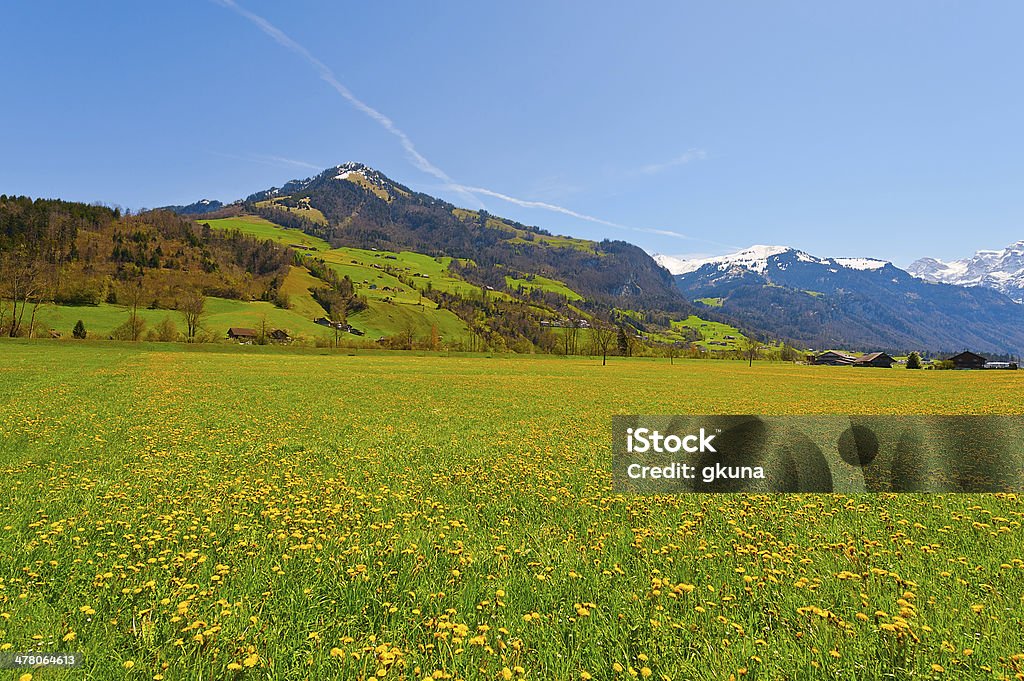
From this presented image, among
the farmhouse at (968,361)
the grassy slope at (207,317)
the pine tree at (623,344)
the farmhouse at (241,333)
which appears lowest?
the farmhouse at (241,333)

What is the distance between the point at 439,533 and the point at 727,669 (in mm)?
5797

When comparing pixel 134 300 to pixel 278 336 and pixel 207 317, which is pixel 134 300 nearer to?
pixel 207 317

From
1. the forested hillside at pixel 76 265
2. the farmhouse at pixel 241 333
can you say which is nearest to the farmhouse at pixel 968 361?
the farmhouse at pixel 241 333

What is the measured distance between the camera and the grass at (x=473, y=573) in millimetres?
5477

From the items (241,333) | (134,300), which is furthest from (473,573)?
(134,300)

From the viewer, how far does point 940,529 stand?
9.38m

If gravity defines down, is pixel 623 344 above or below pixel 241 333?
above

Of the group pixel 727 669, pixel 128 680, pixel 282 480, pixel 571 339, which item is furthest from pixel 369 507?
pixel 571 339

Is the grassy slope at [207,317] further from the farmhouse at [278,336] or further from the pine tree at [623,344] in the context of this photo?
the pine tree at [623,344]

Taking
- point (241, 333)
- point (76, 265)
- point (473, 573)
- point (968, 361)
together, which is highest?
point (76, 265)

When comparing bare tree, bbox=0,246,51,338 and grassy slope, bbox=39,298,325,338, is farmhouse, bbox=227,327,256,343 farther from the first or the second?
bare tree, bbox=0,246,51,338

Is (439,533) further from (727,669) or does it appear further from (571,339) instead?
(571,339)

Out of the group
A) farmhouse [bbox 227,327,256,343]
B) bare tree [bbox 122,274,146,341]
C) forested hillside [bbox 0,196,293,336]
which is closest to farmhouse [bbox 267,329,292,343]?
farmhouse [bbox 227,327,256,343]

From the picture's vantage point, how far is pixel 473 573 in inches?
306
